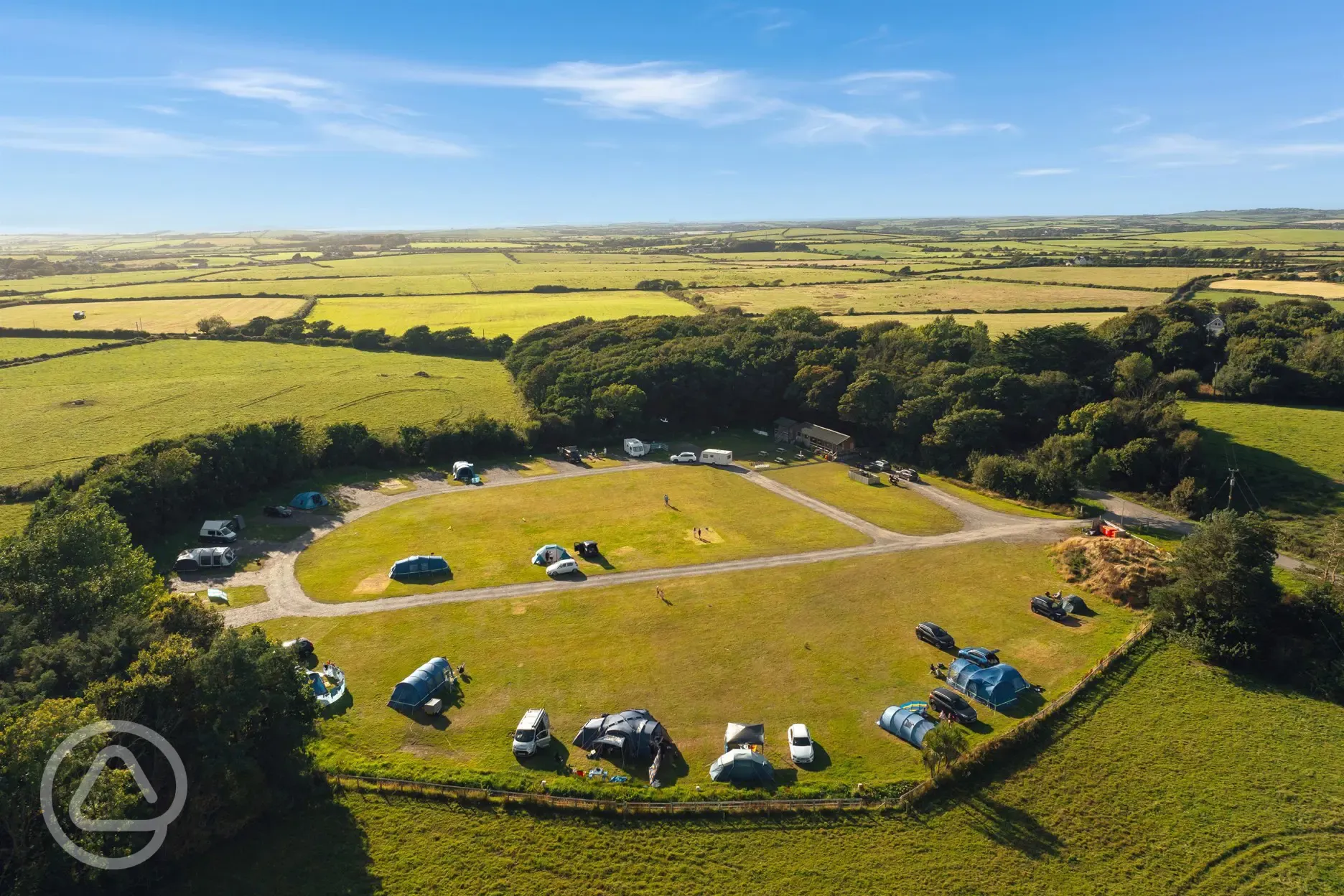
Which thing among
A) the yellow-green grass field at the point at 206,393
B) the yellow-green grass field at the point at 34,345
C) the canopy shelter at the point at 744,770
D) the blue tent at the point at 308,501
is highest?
the yellow-green grass field at the point at 34,345

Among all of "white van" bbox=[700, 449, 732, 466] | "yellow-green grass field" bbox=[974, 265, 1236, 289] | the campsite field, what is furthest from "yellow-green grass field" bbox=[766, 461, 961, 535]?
"yellow-green grass field" bbox=[974, 265, 1236, 289]

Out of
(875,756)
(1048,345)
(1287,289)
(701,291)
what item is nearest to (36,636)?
(875,756)

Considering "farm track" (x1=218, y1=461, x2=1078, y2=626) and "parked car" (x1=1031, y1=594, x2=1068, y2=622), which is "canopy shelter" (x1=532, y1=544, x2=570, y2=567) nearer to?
"farm track" (x1=218, y1=461, x2=1078, y2=626)

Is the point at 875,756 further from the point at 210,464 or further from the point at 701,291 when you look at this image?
the point at 701,291

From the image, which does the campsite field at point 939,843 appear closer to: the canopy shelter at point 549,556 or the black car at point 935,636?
the black car at point 935,636

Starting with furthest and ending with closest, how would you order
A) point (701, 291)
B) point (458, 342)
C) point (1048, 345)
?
point (701, 291) < point (458, 342) < point (1048, 345)

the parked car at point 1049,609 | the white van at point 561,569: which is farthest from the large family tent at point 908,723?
the white van at point 561,569
